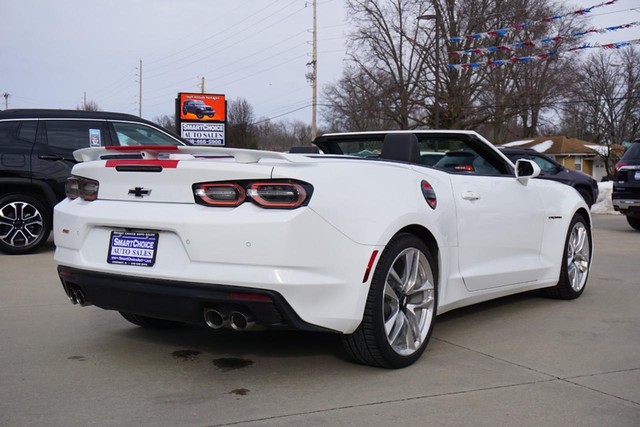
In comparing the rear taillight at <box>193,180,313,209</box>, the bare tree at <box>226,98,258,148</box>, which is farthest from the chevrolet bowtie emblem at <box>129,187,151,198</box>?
the bare tree at <box>226,98,258,148</box>

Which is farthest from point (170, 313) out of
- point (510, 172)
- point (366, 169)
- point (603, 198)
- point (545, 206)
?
point (603, 198)

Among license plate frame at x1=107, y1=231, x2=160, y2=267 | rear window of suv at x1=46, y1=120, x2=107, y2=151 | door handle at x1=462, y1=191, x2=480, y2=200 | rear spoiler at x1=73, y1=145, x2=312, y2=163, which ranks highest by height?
rear window of suv at x1=46, y1=120, x2=107, y2=151

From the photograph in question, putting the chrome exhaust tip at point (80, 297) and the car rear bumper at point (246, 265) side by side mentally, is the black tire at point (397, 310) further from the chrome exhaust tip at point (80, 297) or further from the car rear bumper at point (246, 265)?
the chrome exhaust tip at point (80, 297)

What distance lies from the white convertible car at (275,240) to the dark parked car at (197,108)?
26.3 m

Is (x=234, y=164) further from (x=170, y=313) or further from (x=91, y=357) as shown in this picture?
(x=91, y=357)

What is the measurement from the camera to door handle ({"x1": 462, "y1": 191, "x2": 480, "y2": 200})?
4727 mm

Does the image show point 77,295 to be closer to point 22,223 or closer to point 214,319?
point 214,319

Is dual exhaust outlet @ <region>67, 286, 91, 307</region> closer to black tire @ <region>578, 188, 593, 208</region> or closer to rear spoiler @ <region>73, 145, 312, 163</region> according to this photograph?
rear spoiler @ <region>73, 145, 312, 163</region>

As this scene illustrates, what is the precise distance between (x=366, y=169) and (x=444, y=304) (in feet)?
3.79

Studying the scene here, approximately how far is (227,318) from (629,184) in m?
11.3

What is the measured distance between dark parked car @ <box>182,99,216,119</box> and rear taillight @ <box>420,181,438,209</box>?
2672 centimetres

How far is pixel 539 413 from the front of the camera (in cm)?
343

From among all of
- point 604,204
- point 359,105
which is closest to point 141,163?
point 604,204

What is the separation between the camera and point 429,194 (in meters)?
4.32
